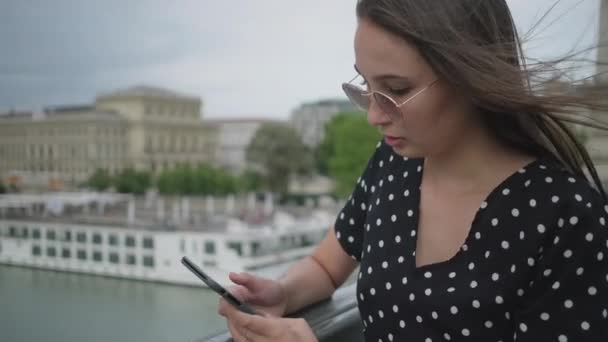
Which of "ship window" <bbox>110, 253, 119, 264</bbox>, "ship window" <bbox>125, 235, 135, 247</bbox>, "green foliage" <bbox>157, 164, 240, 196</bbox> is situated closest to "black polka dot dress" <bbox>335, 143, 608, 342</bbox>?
"ship window" <bbox>110, 253, 119, 264</bbox>

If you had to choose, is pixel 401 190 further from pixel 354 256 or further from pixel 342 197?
pixel 342 197

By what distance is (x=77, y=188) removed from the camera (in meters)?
1.54

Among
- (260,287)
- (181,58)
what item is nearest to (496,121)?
(260,287)

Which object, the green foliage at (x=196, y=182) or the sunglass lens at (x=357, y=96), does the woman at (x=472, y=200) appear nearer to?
the sunglass lens at (x=357, y=96)

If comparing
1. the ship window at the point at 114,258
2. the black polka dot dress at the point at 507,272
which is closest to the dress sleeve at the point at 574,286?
the black polka dot dress at the point at 507,272

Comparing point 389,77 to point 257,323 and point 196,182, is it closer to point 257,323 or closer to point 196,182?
point 257,323

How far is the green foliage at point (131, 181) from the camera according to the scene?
1.89 m

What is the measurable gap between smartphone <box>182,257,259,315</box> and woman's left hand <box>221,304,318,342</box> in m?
0.02

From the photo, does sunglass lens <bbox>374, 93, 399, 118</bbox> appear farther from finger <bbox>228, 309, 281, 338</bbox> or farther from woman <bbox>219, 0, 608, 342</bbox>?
finger <bbox>228, 309, 281, 338</bbox>

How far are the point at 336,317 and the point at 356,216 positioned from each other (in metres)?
0.15

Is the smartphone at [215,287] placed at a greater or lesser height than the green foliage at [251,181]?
greater

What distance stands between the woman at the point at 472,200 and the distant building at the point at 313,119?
11.2 m

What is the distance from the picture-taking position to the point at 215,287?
550 mm

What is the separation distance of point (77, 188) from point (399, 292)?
121 centimetres
